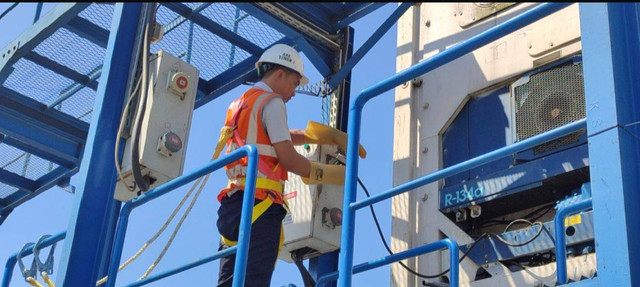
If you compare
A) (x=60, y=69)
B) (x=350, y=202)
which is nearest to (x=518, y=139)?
(x=350, y=202)

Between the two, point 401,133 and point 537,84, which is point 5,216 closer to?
point 401,133

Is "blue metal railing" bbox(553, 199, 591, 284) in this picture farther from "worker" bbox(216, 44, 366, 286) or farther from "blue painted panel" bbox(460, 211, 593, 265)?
"worker" bbox(216, 44, 366, 286)

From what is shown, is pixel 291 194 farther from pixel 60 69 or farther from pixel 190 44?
pixel 60 69

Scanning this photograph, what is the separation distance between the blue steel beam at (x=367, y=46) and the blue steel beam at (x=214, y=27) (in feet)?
2.53

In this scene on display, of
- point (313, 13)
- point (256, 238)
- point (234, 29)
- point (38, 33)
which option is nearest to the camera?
point (256, 238)

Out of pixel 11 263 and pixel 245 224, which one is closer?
pixel 245 224

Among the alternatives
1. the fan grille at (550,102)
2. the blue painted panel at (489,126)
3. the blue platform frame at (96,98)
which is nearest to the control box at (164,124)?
the blue platform frame at (96,98)

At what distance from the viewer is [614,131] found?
135 inches

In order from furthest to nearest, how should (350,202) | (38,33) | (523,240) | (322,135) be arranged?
(38,33) < (322,135) < (523,240) < (350,202)

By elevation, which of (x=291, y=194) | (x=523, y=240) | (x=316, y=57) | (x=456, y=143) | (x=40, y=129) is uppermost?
(x=316, y=57)

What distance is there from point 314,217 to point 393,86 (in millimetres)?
2262

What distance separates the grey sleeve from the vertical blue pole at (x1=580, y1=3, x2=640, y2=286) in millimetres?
2044

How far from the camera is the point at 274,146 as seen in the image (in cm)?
519

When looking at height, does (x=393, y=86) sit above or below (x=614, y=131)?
above
